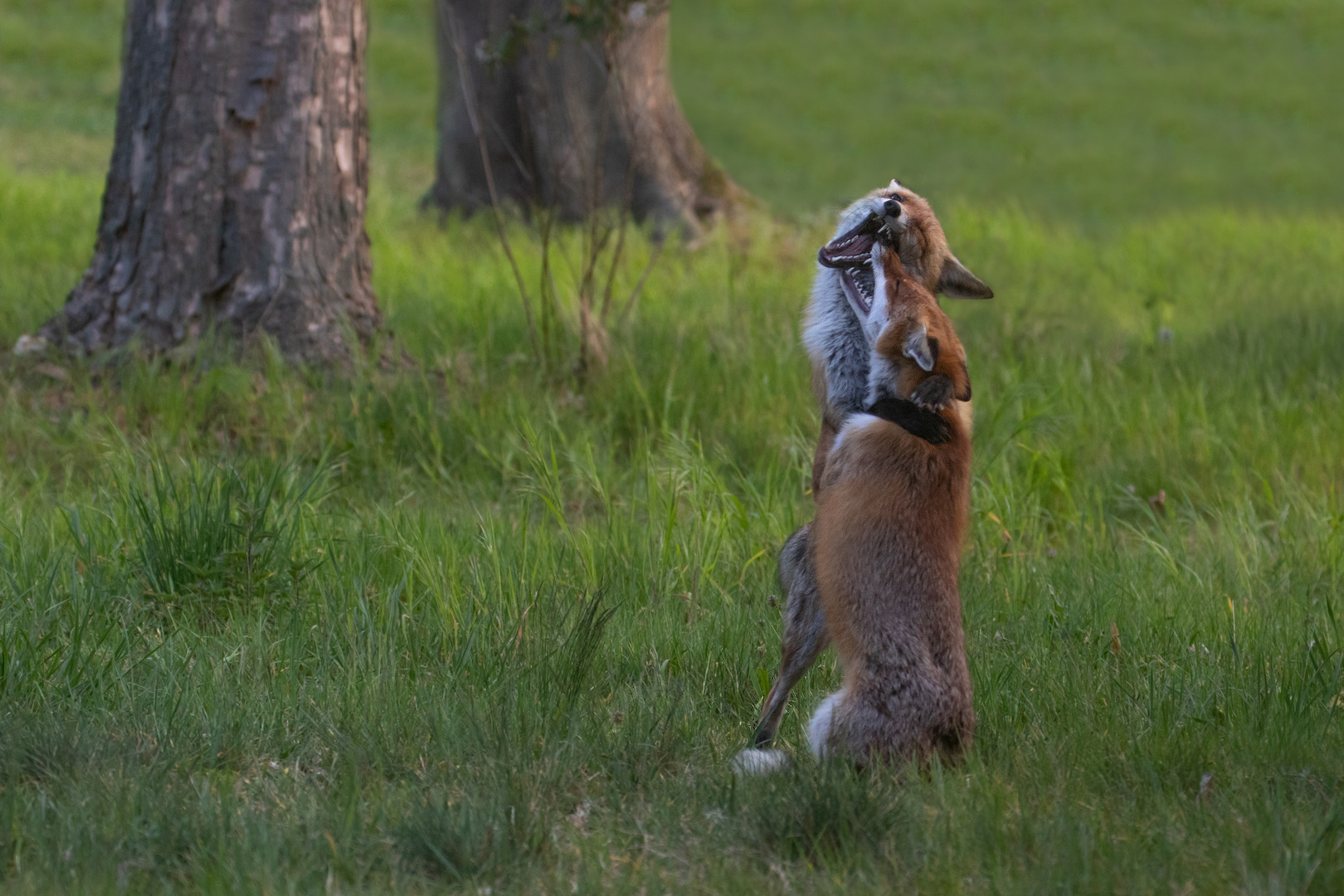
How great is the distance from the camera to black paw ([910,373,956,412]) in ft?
10.3

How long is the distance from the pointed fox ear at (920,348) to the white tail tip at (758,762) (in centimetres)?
107

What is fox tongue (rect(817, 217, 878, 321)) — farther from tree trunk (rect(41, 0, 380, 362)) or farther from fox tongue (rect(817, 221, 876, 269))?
tree trunk (rect(41, 0, 380, 362))

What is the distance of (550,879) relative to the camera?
2.67m

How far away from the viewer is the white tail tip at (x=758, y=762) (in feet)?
9.95

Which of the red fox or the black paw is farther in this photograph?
the black paw

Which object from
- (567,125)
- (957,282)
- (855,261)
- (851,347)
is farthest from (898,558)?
(567,125)

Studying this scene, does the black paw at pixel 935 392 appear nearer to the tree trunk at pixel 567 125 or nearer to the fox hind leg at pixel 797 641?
the fox hind leg at pixel 797 641

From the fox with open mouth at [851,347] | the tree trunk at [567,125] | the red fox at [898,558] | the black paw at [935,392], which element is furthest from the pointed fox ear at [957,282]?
the tree trunk at [567,125]

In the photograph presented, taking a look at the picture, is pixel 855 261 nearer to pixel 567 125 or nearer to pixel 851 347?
pixel 851 347

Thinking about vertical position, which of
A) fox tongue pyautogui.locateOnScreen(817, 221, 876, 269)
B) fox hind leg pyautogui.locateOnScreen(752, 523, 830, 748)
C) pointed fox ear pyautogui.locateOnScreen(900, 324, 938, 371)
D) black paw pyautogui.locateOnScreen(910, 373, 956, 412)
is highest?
fox tongue pyautogui.locateOnScreen(817, 221, 876, 269)

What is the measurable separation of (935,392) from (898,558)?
44cm

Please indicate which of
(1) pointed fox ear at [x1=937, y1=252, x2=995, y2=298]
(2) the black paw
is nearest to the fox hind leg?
(2) the black paw

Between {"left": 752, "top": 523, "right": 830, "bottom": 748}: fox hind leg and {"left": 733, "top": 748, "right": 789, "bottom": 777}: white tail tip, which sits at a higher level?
{"left": 752, "top": 523, "right": 830, "bottom": 748}: fox hind leg

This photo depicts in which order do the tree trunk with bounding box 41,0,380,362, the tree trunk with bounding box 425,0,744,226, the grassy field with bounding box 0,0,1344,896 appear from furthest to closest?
the tree trunk with bounding box 425,0,744,226 → the tree trunk with bounding box 41,0,380,362 → the grassy field with bounding box 0,0,1344,896
